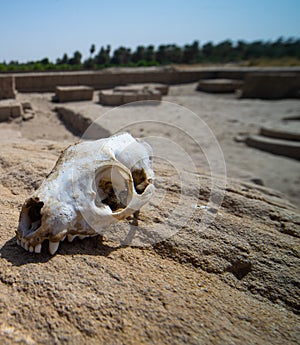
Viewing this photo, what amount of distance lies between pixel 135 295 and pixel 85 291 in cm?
23

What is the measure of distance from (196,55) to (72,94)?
31.8m

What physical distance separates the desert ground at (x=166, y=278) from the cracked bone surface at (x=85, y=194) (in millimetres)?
133

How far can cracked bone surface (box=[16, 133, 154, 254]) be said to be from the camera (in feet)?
4.57

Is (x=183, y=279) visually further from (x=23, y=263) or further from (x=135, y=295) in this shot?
(x=23, y=263)

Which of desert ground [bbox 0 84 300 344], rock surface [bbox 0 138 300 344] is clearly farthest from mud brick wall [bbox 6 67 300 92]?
rock surface [bbox 0 138 300 344]

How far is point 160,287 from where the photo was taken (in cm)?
138

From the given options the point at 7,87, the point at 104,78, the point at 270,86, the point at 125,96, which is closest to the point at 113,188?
the point at 7,87

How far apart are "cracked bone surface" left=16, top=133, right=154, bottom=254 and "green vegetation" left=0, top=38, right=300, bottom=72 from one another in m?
22.8

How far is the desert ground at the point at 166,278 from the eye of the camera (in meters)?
1.16

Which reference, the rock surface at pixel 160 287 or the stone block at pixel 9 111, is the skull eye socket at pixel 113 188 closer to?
the rock surface at pixel 160 287

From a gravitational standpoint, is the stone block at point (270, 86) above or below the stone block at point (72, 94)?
above

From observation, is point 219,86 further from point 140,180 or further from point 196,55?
point 196,55

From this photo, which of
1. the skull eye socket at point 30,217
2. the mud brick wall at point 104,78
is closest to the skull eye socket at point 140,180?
the skull eye socket at point 30,217

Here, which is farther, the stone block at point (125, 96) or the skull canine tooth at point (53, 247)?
the stone block at point (125, 96)
